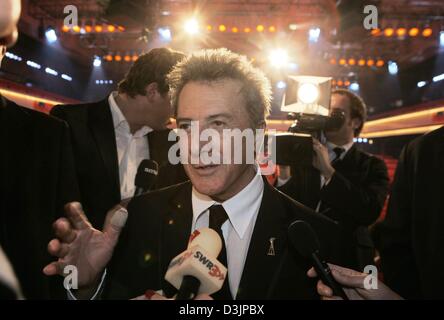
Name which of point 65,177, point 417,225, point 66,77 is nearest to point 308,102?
point 417,225

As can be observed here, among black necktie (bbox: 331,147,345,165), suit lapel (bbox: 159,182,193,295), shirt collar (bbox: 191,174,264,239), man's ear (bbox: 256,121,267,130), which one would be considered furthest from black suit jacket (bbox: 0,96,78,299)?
black necktie (bbox: 331,147,345,165)

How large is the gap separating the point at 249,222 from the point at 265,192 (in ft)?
0.47

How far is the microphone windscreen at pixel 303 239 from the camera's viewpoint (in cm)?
99

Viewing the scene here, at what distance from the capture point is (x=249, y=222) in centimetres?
136

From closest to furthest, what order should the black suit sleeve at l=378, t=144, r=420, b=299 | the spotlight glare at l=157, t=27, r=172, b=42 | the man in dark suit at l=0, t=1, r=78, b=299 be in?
the man in dark suit at l=0, t=1, r=78, b=299 < the black suit sleeve at l=378, t=144, r=420, b=299 < the spotlight glare at l=157, t=27, r=172, b=42

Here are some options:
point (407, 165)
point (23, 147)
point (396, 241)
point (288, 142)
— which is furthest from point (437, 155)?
point (23, 147)

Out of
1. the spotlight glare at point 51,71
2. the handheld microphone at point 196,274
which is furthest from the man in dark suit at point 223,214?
the spotlight glare at point 51,71

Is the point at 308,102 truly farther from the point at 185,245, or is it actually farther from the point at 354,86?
the point at 354,86

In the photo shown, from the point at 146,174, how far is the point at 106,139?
0.55 meters

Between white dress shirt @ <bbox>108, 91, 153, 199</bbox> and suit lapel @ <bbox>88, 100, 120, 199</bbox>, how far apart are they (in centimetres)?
12

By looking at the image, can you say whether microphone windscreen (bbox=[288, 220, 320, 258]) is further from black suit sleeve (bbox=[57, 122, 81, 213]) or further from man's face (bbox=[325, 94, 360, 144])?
man's face (bbox=[325, 94, 360, 144])

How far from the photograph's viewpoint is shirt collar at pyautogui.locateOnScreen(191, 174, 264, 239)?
131 centimetres

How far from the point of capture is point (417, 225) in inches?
50.7
